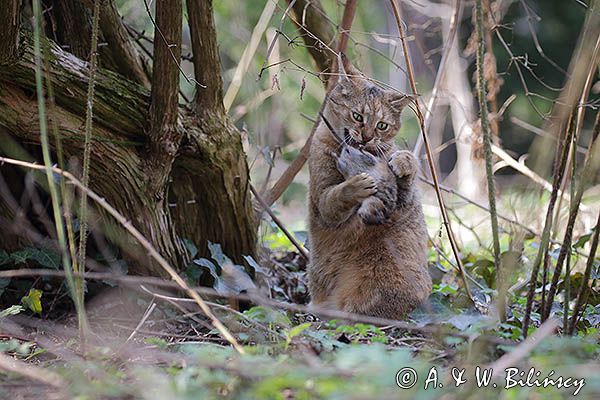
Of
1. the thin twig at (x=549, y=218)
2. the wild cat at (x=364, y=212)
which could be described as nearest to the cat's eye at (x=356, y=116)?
the wild cat at (x=364, y=212)

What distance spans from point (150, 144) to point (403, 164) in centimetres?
111

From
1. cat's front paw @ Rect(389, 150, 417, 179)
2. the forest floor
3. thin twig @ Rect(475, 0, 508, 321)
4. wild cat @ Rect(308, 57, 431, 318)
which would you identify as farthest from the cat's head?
thin twig @ Rect(475, 0, 508, 321)

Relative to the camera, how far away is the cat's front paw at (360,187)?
10.4 ft

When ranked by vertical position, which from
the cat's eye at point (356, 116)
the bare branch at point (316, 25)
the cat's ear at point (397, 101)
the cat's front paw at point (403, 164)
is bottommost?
the cat's front paw at point (403, 164)

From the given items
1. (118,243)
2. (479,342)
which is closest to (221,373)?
(479,342)

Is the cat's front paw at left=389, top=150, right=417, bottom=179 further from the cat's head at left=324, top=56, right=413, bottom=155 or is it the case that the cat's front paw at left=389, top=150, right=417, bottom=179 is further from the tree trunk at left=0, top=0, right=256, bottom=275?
the tree trunk at left=0, top=0, right=256, bottom=275

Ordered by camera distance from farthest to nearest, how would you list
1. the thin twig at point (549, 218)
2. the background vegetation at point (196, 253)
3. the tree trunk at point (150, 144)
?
the tree trunk at point (150, 144) → the thin twig at point (549, 218) → the background vegetation at point (196, 253)

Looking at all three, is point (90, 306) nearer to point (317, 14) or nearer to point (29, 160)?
point (29, 160)

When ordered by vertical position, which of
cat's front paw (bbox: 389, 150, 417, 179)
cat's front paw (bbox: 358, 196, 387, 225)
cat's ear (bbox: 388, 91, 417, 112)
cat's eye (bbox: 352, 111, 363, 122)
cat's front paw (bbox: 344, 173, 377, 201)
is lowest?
cat's front paw (bbox: 358, 196, 387, 225)

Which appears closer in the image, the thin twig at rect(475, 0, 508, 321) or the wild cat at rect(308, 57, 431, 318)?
the thin twig at rect(475, 0, 508, 321)

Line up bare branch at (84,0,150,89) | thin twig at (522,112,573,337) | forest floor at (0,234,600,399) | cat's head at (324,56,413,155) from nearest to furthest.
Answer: forest floor at (0,234,600,399)
thin twig at (522,112,573,337)
bare branch at (84,0,150,89)
cat's head at (324,56,413,155)

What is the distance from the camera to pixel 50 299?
3.25 m

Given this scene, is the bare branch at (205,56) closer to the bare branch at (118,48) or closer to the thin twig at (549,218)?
the bare branch at (118,48)

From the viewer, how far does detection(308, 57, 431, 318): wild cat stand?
3.25 meters
